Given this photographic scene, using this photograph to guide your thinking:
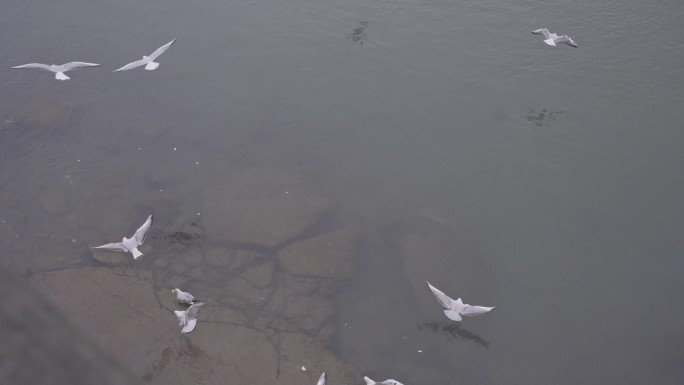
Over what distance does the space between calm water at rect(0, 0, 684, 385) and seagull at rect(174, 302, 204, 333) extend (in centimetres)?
203

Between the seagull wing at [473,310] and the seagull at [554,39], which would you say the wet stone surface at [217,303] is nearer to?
the seagull wing at [473,310]

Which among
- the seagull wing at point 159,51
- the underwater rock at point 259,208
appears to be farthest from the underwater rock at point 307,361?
the seagull wing at point 159,51

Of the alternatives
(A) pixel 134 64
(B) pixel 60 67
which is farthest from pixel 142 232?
(B) pixel 60 67

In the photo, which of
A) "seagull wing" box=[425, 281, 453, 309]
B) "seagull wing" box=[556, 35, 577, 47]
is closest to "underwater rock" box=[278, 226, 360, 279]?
"seagull wing" box=[425, 281, 453, 309]

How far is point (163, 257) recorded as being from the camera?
31.6 ft

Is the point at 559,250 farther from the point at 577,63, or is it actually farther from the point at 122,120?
the point at 122,120

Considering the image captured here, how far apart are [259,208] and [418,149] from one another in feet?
10.4

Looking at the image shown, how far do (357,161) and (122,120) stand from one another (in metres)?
4.77

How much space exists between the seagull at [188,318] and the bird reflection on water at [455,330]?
3200 millimetres

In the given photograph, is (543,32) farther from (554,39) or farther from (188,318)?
(188,318)

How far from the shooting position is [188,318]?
339 inches

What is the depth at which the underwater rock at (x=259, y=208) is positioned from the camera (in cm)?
1004

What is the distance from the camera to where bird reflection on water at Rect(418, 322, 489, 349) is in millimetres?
8690

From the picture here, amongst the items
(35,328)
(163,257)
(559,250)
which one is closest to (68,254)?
(163,257)
